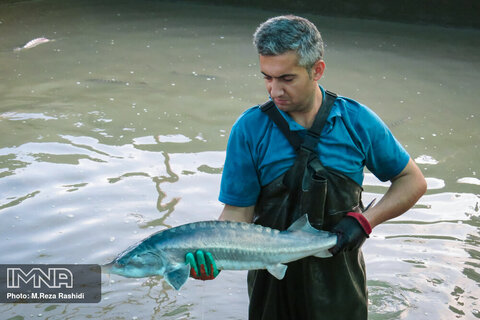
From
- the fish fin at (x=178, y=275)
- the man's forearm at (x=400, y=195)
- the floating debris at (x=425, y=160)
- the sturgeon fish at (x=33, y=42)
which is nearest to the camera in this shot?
the fish fin at (x=178, y=275)

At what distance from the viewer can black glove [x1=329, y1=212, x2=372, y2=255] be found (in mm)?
2463

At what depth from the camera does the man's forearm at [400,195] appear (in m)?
2.62

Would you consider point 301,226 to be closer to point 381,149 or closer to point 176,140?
point 381,149

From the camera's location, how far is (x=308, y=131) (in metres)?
2.50

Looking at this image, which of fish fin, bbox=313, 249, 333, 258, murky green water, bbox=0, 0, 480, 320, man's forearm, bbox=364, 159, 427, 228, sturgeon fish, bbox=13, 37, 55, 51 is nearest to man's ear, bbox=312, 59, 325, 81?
man's forearm, bbox=364, 159, 427, 228

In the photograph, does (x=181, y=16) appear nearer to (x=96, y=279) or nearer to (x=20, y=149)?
(x=20, y=149)

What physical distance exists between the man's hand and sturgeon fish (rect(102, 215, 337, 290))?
0.07ft

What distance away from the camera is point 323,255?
2.49m

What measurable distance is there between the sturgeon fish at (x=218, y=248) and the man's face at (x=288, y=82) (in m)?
0.44

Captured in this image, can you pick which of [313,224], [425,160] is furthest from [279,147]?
[425,160]

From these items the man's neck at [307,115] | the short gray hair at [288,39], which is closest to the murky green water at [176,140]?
the man's neck at [307,115]

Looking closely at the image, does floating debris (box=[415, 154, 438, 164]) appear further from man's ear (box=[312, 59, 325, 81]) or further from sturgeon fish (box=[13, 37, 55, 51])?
sturgeon fish (box=[13, 37, 55, 51])

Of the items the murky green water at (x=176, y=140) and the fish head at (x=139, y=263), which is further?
the murky green water at (x=176, y=140)

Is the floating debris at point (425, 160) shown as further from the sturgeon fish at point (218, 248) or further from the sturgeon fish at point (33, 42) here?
the sturgeon fish at point (33, 42)
